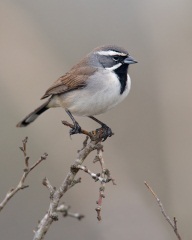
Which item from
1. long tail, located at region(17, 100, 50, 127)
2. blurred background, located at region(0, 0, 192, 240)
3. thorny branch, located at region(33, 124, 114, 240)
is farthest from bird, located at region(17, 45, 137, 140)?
thorny branch, located at region(33, 124, 114, 240)

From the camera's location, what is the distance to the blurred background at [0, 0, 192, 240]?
17.0 ft

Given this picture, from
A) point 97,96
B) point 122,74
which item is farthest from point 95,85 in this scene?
point 122,74

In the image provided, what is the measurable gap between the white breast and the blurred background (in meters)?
0.46

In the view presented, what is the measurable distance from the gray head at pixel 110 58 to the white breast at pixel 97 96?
0.32ft

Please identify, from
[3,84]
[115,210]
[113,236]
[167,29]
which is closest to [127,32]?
[167,29]

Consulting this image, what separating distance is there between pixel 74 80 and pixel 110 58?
359 mm

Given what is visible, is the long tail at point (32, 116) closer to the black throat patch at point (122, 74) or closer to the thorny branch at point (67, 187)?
the black throat patch at point (122, 74)

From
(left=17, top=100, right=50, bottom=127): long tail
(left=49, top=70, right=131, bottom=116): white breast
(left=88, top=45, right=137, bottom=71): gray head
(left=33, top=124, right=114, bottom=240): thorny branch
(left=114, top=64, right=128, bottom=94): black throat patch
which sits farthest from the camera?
(left=17, top=100, right=50, bottom=127): long tail

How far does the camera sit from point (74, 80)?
206 inches

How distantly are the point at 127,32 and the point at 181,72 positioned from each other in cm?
201

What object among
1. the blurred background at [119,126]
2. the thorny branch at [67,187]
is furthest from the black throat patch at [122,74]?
the thorny branch at [67,187]

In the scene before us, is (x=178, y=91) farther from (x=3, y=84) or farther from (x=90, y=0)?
(x=90, y=0)

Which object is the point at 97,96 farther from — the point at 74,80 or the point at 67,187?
the point at 67,187

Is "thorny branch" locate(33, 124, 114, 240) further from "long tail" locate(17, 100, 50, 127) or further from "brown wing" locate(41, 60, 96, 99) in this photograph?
"long tail" locate(17, 100, 50, 127)
